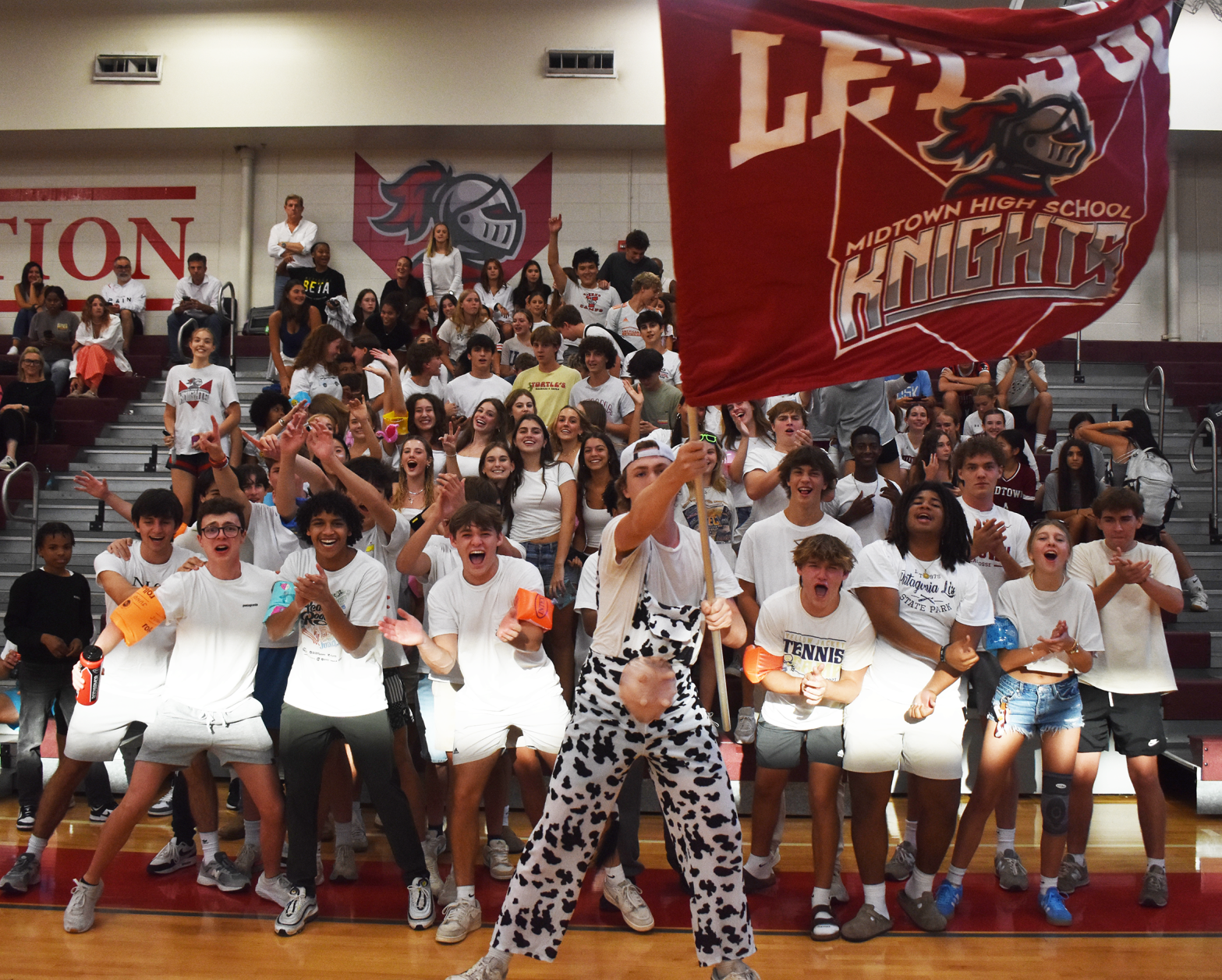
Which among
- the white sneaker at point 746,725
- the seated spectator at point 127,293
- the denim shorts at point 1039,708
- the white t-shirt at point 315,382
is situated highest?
the seated spectator at point 127,293

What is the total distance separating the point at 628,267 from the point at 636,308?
5.03ft

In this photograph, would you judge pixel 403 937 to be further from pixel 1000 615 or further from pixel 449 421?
pixel 449 421

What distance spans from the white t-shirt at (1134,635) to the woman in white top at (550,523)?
2.53 metres

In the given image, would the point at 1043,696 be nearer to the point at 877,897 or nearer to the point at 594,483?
the point at 877,897

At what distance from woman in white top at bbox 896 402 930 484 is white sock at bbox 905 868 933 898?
3.58m

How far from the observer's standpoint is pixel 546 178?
1432 centimetres

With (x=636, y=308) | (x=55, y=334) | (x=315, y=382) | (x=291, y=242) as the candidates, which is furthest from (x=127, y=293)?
(x=636, y=308)

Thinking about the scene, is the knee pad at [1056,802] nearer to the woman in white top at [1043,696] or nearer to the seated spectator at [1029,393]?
the woman in white top at [1043,696]

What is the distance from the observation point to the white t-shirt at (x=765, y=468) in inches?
256

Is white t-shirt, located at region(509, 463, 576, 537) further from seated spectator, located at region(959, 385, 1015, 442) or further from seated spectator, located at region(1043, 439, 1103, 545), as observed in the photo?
seated spectator, located at region(959, 385, 1015, 442)

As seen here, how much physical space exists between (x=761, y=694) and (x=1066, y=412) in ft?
21.1

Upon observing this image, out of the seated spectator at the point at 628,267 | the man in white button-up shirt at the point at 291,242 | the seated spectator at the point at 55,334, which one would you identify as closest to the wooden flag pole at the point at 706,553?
the seated spectator at the point at 628,267

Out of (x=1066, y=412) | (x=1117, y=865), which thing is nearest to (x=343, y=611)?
(x=1117, y=865)

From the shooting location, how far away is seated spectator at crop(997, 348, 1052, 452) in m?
9.40
